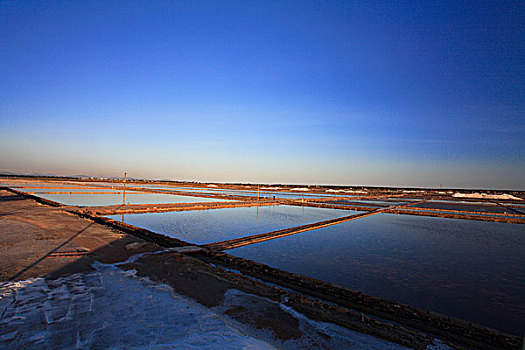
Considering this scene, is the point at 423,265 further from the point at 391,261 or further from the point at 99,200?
the point at 99,200

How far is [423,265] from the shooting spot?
788 cm

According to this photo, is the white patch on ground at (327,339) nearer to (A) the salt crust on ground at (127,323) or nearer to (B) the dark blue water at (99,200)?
(A) the salt crust on ground at (127,323)

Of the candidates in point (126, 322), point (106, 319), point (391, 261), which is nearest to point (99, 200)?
point (106, 319)

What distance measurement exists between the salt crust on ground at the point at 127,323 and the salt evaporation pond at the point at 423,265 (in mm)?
2605

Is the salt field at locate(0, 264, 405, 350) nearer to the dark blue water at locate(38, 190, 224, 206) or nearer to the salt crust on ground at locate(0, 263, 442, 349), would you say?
the salt crust on ground at locate(0, 263, 442, 349)

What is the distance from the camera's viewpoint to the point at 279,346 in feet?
11.1

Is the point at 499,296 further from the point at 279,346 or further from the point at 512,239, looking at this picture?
the point at 512,239

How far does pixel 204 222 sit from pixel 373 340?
1181 cm

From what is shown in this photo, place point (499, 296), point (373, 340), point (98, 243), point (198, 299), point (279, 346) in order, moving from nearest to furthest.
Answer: point (279, 346) → point (373, 340) → point (198, 299) → point (499, 296) → point (98, 243)

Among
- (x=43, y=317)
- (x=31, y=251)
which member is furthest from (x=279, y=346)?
(x=31, y=251)

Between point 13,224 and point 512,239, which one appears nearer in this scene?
point 13,224

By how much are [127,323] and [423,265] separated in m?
7.89

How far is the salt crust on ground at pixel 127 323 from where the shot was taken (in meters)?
3.30

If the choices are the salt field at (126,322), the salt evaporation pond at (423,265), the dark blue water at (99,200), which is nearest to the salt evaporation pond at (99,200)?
the dark blue water at (99,200)
